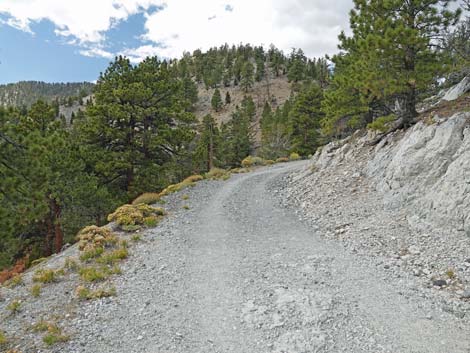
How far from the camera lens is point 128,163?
18.1m

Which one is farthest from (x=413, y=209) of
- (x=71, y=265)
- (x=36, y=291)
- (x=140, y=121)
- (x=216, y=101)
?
(x=216, y=101)

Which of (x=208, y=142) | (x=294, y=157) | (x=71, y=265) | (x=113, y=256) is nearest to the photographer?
(x=71, y=265)

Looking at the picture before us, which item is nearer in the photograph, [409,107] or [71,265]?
[71,265]

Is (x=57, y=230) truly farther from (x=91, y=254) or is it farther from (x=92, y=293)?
(x=92, y=293)

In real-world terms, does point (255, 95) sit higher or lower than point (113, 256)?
higher

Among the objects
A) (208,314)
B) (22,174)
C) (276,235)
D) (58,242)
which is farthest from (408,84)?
(58,242)

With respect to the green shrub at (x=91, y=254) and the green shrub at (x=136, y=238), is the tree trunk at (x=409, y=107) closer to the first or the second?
the green shrub at (x=136, y=238)

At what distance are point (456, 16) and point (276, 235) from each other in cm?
1062

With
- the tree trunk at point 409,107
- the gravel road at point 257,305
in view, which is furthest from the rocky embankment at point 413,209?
the tree trunk at point 409,107

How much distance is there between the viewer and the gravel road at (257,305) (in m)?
5.59

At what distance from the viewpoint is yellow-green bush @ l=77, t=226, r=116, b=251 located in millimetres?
10031

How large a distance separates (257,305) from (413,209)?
5982 millimetres

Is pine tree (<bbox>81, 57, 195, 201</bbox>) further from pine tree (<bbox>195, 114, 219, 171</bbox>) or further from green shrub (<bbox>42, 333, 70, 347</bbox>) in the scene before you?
pine tree (<bbox>195, 114, 219, 171</bbox>)

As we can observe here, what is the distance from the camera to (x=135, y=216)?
12.4m
